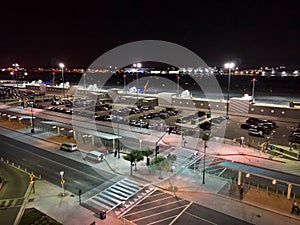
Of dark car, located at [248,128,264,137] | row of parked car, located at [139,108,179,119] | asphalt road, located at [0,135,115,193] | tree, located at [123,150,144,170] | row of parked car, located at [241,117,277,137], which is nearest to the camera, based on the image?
asphalt road, located at [0,135,115,193]

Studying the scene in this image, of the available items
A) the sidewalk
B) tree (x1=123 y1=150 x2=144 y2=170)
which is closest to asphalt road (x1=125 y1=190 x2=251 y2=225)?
the sidewalk

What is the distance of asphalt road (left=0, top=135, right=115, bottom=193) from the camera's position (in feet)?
90.4

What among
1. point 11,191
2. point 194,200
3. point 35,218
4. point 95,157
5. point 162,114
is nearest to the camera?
point 35,218

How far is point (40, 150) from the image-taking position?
121 feet

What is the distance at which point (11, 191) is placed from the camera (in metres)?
25.6

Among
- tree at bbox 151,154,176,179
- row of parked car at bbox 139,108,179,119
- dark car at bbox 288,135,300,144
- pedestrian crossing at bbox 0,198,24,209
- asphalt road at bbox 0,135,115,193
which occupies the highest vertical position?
row of parked car at bbox 139,108,179,119

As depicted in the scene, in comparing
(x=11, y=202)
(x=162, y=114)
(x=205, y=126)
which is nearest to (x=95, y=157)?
(x=11, y=202)

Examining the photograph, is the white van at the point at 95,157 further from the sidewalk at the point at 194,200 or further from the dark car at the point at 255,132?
the dark car at the point at 255,132

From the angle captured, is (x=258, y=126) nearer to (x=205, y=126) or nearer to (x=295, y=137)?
(x=295, y=137)

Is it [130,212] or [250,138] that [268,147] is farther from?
[130,212]

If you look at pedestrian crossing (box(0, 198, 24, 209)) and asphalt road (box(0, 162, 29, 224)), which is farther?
pedestrian crossing (box(0, 198, 24, 209))

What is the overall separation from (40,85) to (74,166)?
261 feet

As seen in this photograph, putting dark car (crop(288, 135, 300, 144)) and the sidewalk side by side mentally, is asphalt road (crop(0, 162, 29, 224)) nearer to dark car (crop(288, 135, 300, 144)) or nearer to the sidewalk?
the sidewalk

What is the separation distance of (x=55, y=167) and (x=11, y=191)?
626 centimetres
